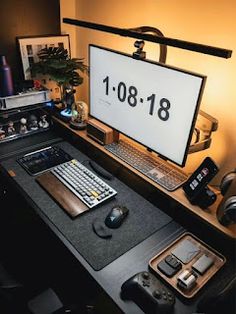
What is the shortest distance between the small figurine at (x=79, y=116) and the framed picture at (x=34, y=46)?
1.00 feet

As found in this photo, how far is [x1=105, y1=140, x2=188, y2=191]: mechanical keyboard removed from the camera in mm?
1205

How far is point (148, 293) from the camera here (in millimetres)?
838

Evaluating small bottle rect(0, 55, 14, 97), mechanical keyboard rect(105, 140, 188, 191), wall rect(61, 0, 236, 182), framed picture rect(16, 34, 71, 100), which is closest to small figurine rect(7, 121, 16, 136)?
small bottle rect(0, 55, 14, 97)

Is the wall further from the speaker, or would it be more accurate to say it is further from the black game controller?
the black game controller

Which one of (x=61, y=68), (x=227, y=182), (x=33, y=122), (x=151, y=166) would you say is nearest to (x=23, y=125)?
(x=33, y=122)

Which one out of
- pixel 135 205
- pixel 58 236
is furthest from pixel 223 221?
pixel 58 236

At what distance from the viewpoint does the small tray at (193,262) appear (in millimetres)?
909

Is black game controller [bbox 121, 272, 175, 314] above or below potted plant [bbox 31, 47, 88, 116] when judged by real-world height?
below

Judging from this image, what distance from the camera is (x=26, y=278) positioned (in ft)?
4.00

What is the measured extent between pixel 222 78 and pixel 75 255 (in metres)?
0.91

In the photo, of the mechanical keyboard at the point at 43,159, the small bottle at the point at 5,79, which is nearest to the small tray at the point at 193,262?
the mechanical keyboard at the point at 43,159

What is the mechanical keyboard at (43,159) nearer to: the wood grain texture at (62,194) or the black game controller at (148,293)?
the wood grain texture at (62,194)

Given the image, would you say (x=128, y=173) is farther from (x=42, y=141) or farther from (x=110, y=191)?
(x=42, y=141)

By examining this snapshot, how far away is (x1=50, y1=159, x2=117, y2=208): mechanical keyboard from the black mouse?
94mm
